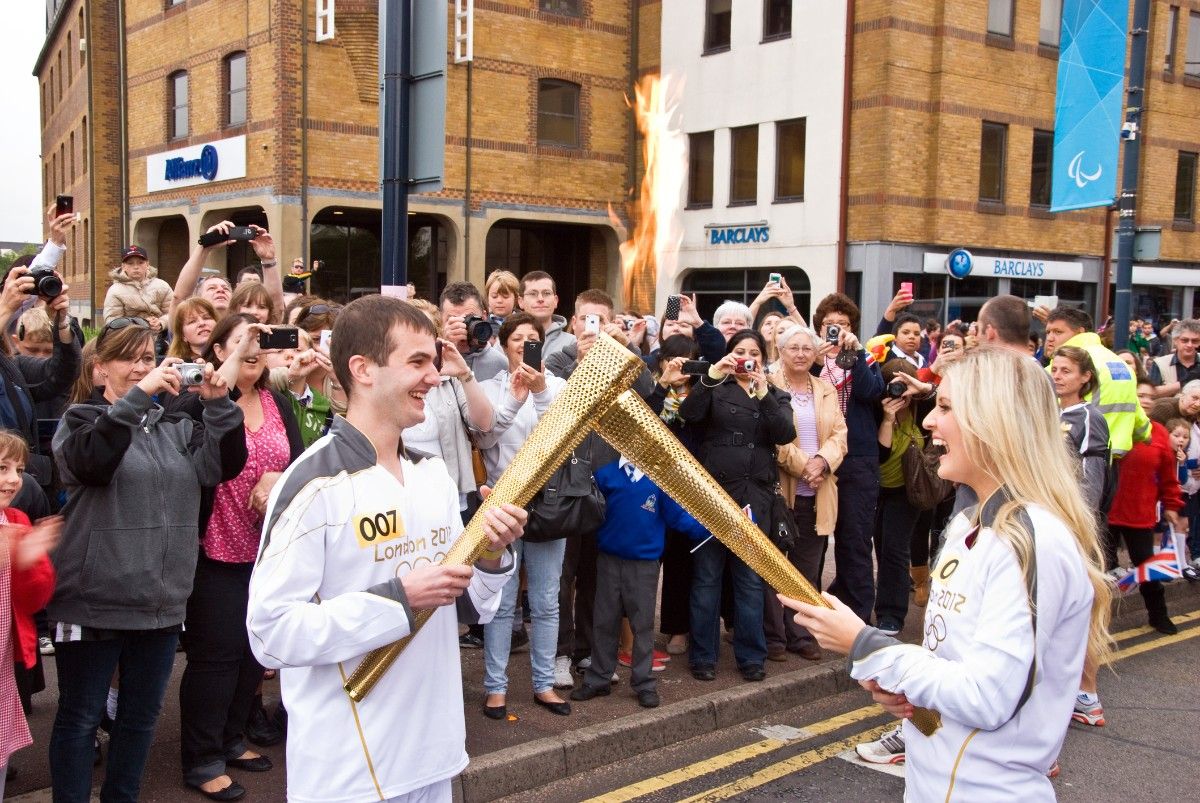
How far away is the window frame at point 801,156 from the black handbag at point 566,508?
19.4 m

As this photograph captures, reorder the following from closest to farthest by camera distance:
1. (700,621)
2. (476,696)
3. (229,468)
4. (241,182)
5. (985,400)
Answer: (985,400), (229,468), (476,696), (700,621), (241,182)

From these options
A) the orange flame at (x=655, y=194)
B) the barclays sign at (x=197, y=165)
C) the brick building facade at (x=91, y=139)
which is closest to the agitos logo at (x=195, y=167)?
the barclays sign at (x=197, y=165)

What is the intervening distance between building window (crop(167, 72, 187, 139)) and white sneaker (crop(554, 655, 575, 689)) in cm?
2211

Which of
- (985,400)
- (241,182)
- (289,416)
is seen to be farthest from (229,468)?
(241,182)

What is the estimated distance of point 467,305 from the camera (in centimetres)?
655

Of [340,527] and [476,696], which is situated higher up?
[340,527]

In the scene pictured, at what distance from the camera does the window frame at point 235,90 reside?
22.2 meters

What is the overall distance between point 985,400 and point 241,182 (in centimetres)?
2246

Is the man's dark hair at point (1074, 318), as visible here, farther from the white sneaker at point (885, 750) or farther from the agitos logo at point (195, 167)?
the agitos logo at point (195, 167)

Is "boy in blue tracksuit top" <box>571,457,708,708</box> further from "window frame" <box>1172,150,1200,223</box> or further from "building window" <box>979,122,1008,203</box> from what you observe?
"window frame" <box>1172,150,1200,223</box>

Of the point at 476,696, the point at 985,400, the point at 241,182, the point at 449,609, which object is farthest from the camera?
the point at 241,182

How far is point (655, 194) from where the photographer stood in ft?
88.9

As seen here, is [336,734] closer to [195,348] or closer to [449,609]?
[449,609]

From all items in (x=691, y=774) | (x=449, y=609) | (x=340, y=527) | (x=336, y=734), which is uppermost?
(x=340, y=527)
